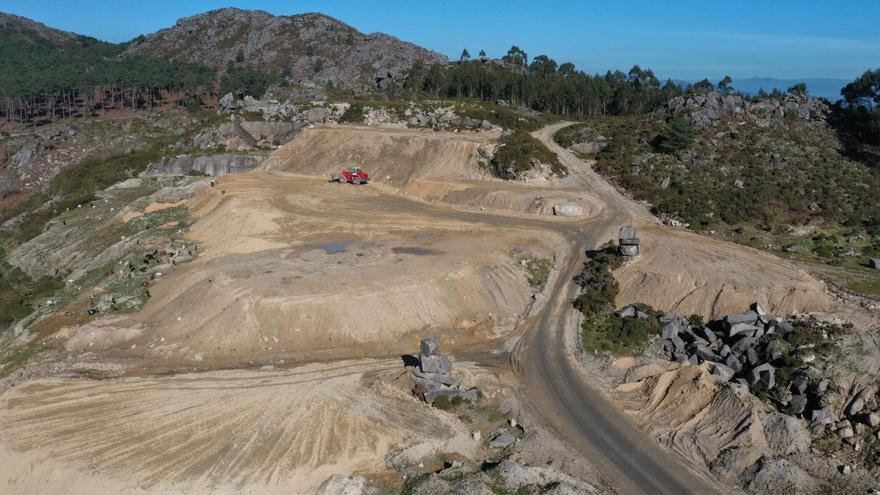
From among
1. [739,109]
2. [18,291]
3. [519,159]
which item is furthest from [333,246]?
[739,109]

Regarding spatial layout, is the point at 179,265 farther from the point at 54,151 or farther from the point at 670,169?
the point at 54,151

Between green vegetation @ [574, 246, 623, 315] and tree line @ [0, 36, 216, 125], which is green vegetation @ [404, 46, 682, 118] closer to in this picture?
tree line @ [0, 36, 216, 125]

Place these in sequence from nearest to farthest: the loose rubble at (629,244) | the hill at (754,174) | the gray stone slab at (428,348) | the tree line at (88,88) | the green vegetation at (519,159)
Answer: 1. the gray stone slab at (428,348)
2. the loose rubble at (629,244)
3. the hill at (754,174)
4. the green vegetation at (519,159)
5. the tree line at (88,88)

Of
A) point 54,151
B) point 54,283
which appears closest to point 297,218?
point 54,283

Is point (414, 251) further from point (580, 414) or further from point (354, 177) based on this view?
point (354, 177)

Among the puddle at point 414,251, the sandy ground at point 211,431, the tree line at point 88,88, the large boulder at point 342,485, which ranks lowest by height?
the large boulder at point 342,485

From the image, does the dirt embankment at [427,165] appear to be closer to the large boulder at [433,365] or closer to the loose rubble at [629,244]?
the loose rubble at [629,244]

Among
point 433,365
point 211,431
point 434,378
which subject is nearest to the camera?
point 211,431

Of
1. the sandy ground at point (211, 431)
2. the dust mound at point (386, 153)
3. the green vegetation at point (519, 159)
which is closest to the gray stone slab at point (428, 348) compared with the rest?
the sandy ground at point (211, 431)
